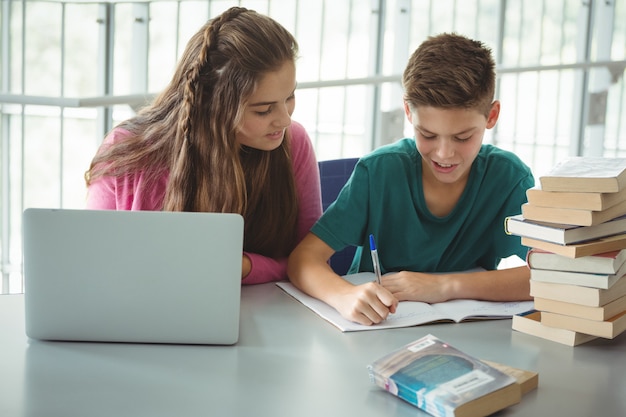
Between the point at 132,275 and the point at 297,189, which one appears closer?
the point at 132,275

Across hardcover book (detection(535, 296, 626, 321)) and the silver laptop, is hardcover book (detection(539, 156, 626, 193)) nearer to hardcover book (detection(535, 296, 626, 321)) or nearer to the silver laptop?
hardcover book (detection(535, 296, 626, 321))

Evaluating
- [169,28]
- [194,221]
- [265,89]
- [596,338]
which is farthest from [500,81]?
[194,221]

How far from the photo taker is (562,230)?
1.24 meters

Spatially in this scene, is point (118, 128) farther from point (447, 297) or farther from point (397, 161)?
point (447, 297)

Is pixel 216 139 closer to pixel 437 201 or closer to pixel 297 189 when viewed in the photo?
pixel 297 189

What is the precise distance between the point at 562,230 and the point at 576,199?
0.05 m

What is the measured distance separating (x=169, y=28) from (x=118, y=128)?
179cm

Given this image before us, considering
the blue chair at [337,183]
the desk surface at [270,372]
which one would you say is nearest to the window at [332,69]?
the blue chair at [337,183]

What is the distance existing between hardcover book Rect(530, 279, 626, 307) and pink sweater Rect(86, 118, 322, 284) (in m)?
0.54

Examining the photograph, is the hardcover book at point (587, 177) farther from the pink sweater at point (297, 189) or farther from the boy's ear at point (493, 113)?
the pink sweater at point (297, 189)

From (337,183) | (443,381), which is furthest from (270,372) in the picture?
(337,183)

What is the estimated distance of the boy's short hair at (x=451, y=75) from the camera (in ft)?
5.28

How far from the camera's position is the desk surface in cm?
100

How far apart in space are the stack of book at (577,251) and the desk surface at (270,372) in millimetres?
40
